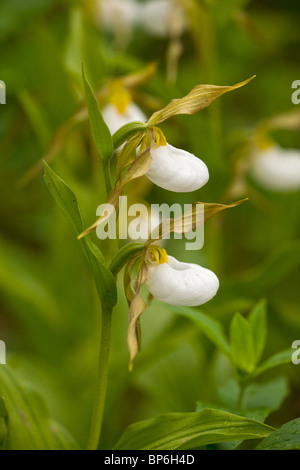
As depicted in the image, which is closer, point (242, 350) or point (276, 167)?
point (242, 350)

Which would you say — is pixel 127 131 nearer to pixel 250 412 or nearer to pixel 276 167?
pixel 250 412

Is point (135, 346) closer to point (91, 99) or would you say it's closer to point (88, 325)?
point (91, 99)

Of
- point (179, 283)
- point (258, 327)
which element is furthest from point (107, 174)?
point (258, 327)

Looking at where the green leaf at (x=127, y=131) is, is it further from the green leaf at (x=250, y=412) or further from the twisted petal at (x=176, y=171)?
the green leaf at (x=250, y=412)

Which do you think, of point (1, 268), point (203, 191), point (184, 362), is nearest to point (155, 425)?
point (184, 362)

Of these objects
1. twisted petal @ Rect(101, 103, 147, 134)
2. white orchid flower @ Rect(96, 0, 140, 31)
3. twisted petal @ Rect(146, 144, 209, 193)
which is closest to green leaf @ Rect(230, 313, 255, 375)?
twisted petal @ Rect(146, 144, 209, 193)

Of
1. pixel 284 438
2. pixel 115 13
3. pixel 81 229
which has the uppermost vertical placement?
pixel 115 13

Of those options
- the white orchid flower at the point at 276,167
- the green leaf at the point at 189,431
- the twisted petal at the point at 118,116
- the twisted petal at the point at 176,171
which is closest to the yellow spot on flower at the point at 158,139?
the twisted petal at the point at 176,171
